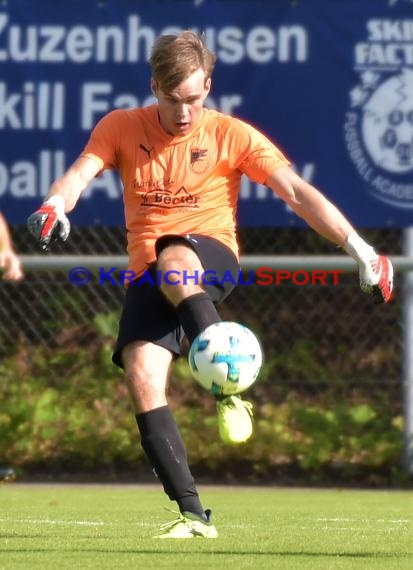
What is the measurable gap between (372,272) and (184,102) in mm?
1006

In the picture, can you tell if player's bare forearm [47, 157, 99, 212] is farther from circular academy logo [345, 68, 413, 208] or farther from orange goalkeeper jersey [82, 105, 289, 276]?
circular academy logo [345, 68, 413, 208]

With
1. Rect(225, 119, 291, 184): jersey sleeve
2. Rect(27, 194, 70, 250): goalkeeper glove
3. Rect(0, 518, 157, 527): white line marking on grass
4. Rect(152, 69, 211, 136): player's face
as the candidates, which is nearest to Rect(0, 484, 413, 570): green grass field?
Rect(0, 518, 157, 527): white line marking on grass

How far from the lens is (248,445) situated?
8.98 metres

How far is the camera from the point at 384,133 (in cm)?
889

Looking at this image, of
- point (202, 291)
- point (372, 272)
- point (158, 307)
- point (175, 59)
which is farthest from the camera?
point (158, 307)

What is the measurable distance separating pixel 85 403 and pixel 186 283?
4.12 m

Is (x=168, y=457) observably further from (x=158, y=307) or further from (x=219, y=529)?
(x=219, y=529)

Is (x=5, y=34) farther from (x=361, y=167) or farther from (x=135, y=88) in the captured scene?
(x=361, y=167)

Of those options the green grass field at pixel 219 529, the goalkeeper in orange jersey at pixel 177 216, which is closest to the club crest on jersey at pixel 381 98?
the green grass field at pixel 219 529

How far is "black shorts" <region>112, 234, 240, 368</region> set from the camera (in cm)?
534

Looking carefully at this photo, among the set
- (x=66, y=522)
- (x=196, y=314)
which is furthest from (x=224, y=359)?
(x=66, y=522)

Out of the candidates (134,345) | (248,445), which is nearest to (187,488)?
(134,345)

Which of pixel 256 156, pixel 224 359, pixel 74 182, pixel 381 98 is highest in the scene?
pixel 381 98

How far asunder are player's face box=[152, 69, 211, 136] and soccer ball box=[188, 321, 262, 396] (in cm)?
91
